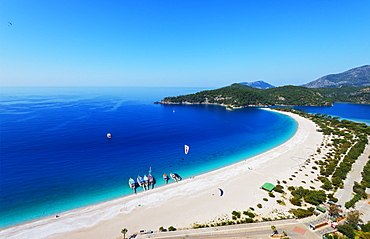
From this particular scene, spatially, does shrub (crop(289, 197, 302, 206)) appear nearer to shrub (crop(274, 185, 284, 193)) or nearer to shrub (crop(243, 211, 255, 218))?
shrub (crop(274, 185, 284, 193))

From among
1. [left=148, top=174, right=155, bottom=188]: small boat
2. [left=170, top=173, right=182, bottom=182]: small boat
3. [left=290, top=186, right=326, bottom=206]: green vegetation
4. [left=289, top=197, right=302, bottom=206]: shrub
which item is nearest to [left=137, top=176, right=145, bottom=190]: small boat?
[left=148, top=174, right=155, bottom=188]: small boat

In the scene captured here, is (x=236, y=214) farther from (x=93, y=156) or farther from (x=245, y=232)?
(x=93, y=156)

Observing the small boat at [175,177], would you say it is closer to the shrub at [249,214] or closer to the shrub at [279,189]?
the shrub at [249,214]

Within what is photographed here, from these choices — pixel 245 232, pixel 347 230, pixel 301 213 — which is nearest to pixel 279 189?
pixel 301 213

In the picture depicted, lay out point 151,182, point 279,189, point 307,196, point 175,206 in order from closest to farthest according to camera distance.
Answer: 1. point 175,206
2. point 307,196
3. point 279,189
4. point 151,182

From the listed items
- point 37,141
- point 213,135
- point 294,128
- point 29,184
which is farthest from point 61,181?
point 294,128

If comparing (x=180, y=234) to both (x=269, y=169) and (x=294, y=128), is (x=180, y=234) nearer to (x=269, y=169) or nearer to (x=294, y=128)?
(x=269, y=169)
